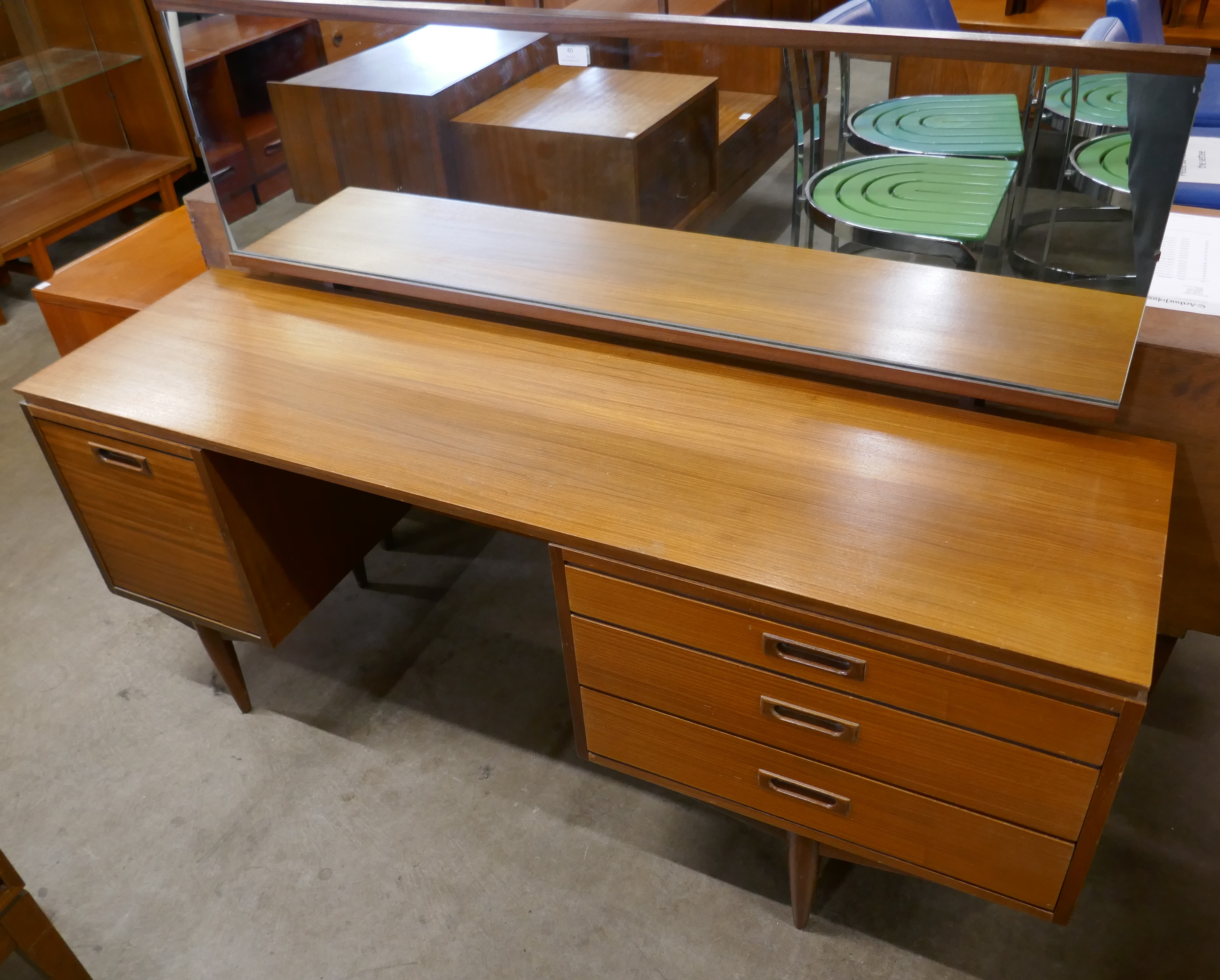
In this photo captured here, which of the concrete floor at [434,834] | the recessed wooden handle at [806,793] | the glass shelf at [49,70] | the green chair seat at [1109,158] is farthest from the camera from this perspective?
the glass shelf at [49,70]

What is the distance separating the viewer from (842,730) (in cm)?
116

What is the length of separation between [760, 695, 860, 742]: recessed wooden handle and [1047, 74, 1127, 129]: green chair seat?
0.72 metres

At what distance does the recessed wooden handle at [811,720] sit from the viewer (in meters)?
1.15

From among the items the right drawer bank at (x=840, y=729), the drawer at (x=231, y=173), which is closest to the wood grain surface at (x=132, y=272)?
the drawer at (x=231, y=173)

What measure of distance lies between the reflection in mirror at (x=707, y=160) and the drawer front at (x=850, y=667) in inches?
15.7

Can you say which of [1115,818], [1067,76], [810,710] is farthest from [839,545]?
[1115,818]

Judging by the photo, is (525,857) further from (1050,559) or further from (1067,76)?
(1067,76)

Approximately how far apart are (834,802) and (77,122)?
363cm

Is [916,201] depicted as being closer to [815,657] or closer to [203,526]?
[815,657]

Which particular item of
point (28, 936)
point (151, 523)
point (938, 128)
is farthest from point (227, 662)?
point (938, 128)

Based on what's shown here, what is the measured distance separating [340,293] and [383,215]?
157 mm

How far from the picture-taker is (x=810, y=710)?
45.9 inches

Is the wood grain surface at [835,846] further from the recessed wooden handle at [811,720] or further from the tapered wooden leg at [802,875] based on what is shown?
the recessed wooden handle at [811,720]

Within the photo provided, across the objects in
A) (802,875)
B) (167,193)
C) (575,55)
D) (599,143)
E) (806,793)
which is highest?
(575,55)
